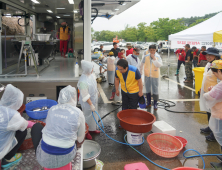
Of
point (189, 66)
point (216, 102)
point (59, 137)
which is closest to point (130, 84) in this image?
point (216, 102)

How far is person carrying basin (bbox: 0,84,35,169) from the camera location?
224 cm

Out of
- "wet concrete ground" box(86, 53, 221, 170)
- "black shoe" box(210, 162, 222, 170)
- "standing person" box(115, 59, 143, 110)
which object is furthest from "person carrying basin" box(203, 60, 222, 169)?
"standing person" box(115, 59, 143, 110)

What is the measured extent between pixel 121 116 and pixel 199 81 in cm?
434

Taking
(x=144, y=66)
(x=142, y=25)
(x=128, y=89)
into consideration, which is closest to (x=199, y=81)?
(x=144, y=66)

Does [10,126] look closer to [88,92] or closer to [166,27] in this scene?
[88,92]

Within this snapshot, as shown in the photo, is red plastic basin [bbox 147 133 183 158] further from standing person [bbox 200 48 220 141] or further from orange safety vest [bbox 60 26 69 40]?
orange safety vest [bbox 60 26 69 40]

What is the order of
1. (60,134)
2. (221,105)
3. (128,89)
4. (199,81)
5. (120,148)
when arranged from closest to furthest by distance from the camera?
(60,134) < (221,105) < (120,148) < (128,89) < (199,81)

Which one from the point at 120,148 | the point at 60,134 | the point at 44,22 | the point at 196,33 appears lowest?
the point at 120,148

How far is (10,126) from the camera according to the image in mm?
2262

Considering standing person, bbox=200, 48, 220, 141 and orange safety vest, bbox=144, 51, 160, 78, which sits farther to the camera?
orange safety vest, bbox=144, 51, 160, 78

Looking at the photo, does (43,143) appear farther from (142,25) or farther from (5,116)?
(142,25)

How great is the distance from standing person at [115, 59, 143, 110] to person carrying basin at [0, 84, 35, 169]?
199 cm

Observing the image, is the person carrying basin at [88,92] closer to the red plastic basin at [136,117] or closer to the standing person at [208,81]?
the red plastic basin at [136,117]

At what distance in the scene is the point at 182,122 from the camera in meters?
4.68
